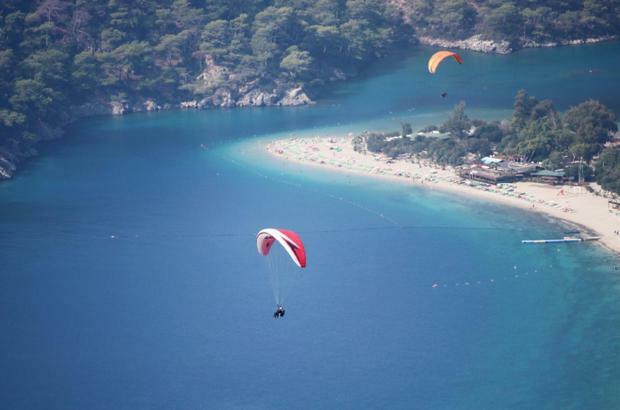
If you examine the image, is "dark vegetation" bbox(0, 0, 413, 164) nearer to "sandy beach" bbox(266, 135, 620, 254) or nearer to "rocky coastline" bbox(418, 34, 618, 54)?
"rocky coastline" bbox(418, 34, 618, 54)

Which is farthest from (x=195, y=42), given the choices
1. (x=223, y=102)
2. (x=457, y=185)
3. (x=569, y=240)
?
(x=569, y=240)

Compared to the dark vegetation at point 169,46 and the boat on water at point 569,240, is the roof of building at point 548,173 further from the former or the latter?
the dark vegetation at point 169,46

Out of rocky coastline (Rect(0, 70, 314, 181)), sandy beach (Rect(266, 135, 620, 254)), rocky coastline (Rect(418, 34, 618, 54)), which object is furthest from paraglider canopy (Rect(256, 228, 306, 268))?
rocky coastline (Rect(418, 34, 618, 54))

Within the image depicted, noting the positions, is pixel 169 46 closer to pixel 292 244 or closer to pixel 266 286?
pixel 266 286

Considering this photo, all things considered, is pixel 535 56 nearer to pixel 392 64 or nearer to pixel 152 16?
pixel 392 64

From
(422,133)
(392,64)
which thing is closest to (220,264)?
(422,133)

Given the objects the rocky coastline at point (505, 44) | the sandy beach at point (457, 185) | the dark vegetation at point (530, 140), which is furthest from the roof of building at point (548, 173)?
the rocky coastline at point (505, 44)
